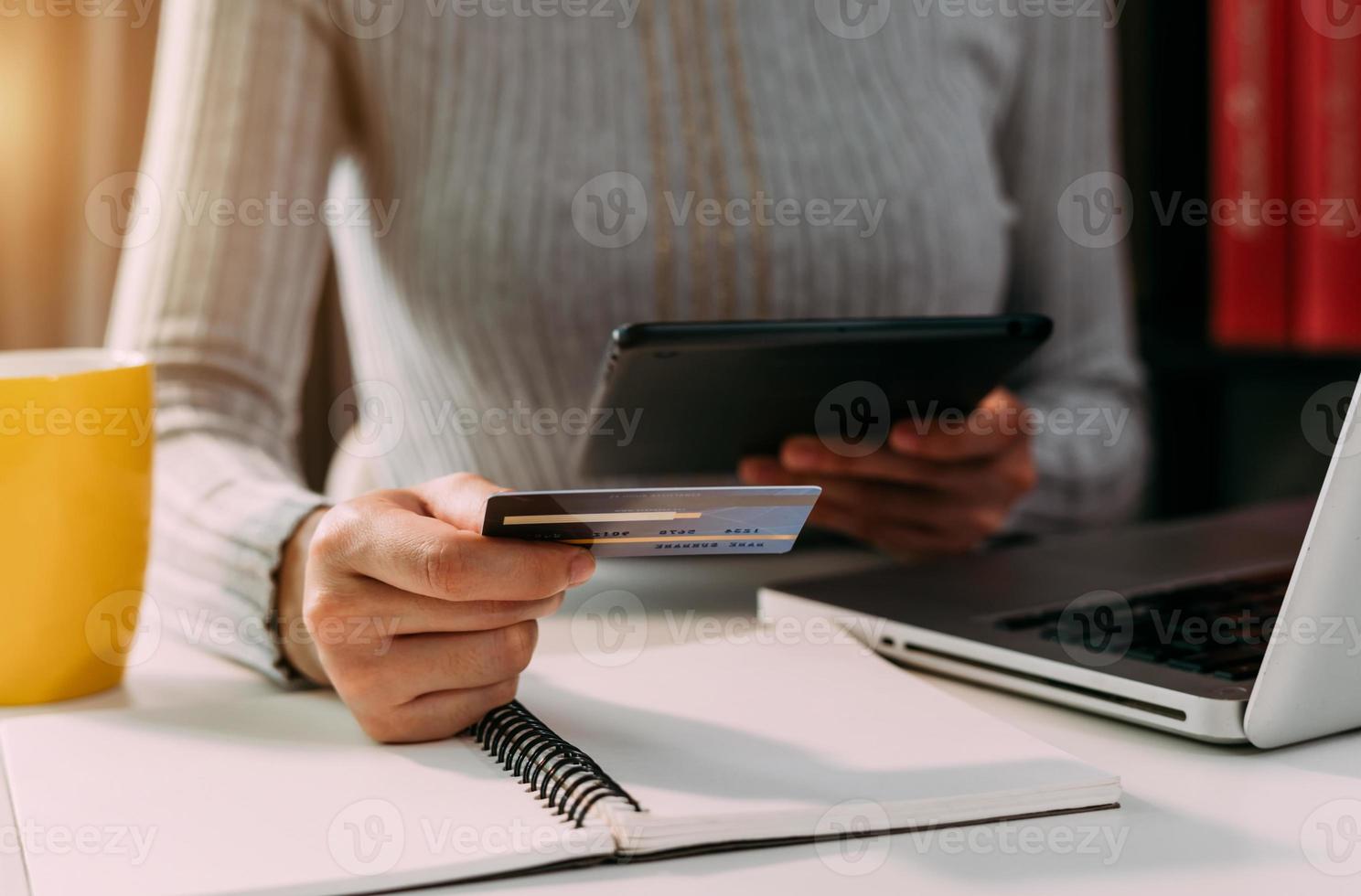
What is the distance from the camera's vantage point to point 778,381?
2.06 feet

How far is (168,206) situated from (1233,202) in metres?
1.06

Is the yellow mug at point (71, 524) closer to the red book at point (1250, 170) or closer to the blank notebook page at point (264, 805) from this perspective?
the blank notebook page at point (264, 805)

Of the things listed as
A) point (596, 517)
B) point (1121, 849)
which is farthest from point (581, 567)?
point (1121, 849)

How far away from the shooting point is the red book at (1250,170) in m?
1.29

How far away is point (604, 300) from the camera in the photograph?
870mm

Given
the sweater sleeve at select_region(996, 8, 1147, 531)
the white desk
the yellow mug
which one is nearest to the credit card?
the white desk

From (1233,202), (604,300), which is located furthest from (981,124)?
(1233,202)

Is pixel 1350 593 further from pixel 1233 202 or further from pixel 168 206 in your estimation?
pixel 1233 202

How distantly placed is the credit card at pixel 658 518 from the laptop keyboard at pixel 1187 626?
0.52ft

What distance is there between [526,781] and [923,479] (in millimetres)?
408

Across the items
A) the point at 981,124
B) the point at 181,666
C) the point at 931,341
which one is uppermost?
the point at 981,124

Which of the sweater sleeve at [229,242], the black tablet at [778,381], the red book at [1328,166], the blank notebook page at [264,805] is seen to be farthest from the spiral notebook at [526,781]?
the red book at [1328,166]

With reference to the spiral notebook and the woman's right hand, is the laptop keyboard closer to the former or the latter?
the spiral notebook

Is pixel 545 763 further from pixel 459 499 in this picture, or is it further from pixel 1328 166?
pixel 1328 166
